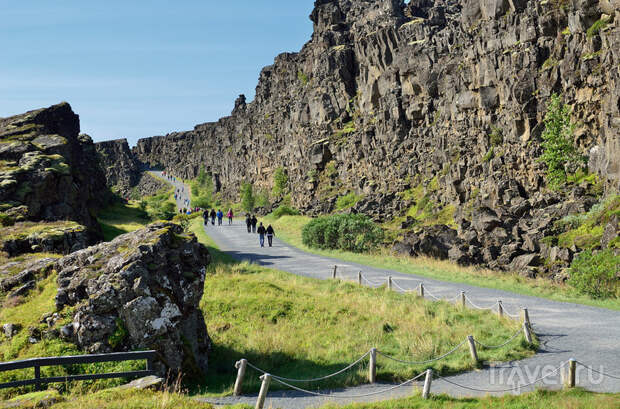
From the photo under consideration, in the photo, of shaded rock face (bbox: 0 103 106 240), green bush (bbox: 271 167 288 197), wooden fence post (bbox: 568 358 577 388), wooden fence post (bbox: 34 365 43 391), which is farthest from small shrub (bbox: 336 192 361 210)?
wooden fence post (bbox: 34 365 43 391)

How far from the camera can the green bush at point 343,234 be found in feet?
142

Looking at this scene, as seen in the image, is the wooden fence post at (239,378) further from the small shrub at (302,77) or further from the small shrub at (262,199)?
the small shrub at (302,77)

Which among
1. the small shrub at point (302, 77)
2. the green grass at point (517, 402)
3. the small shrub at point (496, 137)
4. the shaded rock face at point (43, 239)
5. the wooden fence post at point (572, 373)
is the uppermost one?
the small shrub at point (302, 77)

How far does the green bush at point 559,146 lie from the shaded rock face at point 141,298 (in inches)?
1730

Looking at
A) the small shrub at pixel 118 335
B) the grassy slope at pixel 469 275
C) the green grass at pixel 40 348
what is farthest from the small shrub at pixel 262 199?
the small shrub at pixel 118 335

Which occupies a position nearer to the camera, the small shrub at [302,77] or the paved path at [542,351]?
the paved path at [542,351]

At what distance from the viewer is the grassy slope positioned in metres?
22.6

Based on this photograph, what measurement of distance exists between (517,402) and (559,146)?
43.7 m

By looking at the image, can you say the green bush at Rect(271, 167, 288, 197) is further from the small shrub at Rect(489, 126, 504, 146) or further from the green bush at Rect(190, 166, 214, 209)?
the small shrub at Rect(489, 126, 504, 146)

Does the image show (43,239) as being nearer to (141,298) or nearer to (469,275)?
(141,298)

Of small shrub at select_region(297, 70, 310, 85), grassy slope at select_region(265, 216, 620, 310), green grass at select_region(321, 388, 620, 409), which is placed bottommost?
grassy slope at select_region(265, 216, 620, 310)

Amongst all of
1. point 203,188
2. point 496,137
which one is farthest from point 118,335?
point 203,188

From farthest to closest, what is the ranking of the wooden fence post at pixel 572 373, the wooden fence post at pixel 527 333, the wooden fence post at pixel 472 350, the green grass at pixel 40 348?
the wooden fence post at pixel 527 333 < the wooden fence post at pixel 472 350 < the wooden fence post at pixel 572 373 < the green grass at pixel 40 348

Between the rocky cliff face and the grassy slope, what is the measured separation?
338 cm
